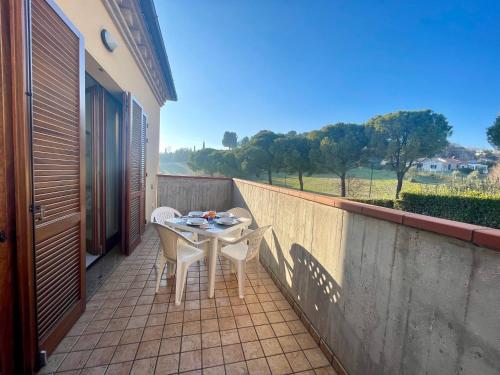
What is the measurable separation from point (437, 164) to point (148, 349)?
736 inches

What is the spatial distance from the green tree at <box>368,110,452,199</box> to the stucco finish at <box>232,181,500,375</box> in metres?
10.7

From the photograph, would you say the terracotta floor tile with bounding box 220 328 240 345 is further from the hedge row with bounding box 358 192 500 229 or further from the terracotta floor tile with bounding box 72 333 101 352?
the hedge row with bounding box 358 192 500 229

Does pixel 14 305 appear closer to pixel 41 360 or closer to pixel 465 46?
pixel 41 360

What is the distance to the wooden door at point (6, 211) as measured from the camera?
3.30 feet

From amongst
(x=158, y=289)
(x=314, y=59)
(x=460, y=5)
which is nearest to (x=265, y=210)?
(x=158, y=289)

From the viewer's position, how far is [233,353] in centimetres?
153

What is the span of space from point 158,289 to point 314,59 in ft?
30.5

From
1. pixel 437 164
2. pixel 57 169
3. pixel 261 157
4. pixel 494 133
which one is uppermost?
pixel 494 133

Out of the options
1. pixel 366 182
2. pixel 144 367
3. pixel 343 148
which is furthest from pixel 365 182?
pixel 144 367

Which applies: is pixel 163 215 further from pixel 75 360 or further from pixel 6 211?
pixel 6 211

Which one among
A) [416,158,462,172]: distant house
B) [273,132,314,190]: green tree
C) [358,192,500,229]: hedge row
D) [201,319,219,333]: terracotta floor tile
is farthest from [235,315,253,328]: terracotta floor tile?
[416,158,462,172]: distant house

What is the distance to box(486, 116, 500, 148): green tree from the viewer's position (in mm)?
8312

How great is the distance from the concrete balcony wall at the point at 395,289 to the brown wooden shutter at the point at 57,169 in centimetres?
187

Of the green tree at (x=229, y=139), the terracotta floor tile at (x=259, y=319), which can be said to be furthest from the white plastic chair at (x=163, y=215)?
the green tree at (x=229, y=139)
